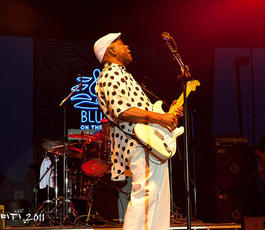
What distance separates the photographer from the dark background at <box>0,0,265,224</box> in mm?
7277

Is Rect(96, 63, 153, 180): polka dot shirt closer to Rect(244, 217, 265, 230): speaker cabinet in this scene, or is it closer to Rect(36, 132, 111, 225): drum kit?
Rect(244, 217, 265, 230): speaker cabinet

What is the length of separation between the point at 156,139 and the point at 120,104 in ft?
1.20

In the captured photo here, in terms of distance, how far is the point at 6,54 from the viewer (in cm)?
784

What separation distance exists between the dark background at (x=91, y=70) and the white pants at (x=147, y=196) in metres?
4.40

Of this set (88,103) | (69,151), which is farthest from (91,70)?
(69,151)

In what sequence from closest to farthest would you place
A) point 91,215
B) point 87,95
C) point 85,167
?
point 85,167, point 91,215, point 87,95

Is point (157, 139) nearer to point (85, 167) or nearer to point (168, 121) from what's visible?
point (168, 121)

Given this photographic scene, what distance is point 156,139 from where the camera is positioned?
9.00ft

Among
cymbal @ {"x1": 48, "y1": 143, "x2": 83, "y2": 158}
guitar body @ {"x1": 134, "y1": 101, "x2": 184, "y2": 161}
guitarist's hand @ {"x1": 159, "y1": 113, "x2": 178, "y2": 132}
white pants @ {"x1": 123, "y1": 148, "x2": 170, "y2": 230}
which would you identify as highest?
guitarist's hand @ {"x1": 159, "y1": 113, "x2": 178, "y2": 132}

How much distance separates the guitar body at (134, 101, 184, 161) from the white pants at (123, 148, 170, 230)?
11 cm

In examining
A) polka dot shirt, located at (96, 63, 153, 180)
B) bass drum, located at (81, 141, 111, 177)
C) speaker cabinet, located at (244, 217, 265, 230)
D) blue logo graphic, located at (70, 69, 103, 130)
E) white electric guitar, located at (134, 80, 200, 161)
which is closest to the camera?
white electric guitar, located at (134, 80, 200, 161)

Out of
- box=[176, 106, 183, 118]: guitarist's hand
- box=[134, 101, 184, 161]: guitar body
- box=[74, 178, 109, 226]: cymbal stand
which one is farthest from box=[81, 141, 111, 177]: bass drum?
box=[134, 101, 184, 161]: guitar body

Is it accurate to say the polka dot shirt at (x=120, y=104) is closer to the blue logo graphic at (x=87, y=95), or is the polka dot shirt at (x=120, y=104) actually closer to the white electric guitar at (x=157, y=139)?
the white electric guitar at (x=157, y=139)

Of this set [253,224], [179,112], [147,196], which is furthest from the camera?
[253,224]
